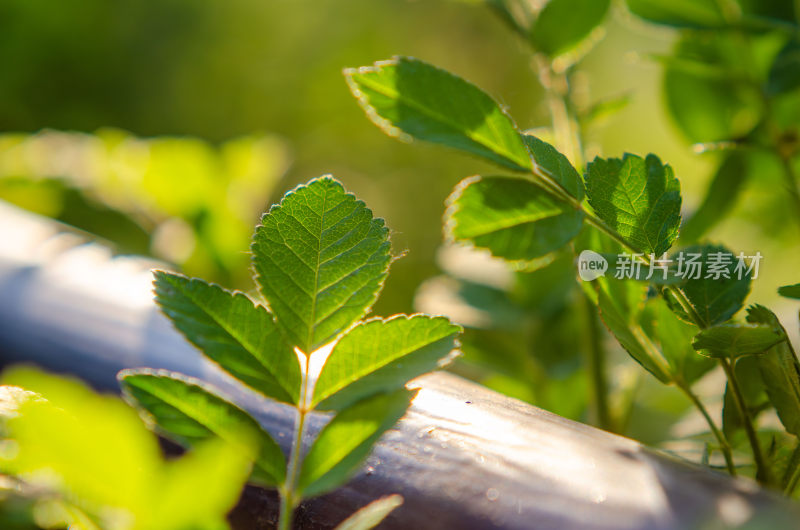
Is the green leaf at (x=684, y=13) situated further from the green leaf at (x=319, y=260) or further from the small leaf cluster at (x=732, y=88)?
the green leaf at (x=319, y=260)

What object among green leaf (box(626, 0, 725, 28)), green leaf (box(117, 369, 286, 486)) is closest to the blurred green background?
green leaf (box(626, 0, 725, 28))

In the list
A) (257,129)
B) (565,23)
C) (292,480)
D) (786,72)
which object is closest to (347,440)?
(292,480)

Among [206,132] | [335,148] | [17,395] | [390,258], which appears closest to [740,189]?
[390,258]

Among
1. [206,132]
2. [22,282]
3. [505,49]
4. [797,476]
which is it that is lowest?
[797,476]

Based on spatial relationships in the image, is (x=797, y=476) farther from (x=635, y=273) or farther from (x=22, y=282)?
(x=22, y=282)

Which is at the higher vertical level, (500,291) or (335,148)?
A: (335,148)

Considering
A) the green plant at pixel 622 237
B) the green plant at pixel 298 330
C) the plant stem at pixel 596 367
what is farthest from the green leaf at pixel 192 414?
the plant stem at pixel 596 367

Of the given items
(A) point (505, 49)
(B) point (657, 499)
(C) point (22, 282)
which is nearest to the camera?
(B) point (657, 499)

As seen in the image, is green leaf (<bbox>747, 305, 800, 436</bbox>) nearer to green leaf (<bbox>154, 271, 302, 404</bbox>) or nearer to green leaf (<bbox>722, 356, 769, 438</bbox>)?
green leaf (<bbox>722, 356, 769, 438</bbox>)

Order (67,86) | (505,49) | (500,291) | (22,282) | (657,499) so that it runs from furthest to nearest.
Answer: (505,49) → (67,86) → (500,291) → (22,282) → (657,499)
